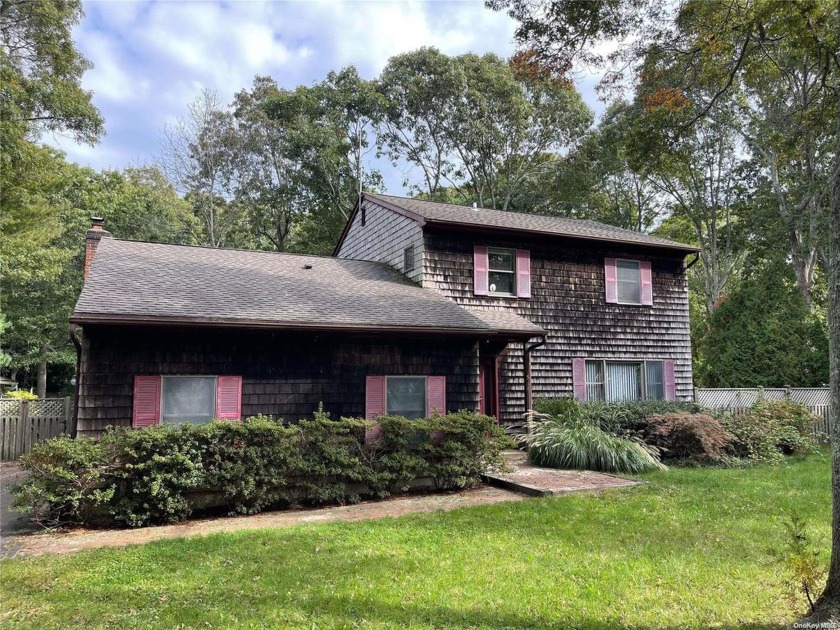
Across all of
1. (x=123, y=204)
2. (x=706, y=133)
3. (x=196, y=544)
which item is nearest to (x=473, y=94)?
(x=706, y=133)

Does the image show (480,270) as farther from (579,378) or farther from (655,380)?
(655,380)

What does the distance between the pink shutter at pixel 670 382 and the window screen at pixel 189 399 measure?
1173 cm

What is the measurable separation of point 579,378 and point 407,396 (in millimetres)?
5808

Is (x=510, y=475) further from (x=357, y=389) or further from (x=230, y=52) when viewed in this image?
(x=230, y=52)

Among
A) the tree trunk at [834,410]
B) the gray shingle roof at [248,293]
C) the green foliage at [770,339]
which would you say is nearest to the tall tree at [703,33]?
the tree trunk at [834,410]

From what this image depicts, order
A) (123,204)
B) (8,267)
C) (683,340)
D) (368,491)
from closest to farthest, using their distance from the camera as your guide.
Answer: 1. (368,491)
2. (683,340)
3. (8,267)
4. (123,204)

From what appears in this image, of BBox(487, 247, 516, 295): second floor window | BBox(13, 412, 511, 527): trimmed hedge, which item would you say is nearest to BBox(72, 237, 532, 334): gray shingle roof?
BBox(487, 247, 516, 295): second floor window

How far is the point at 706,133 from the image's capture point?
977 inches

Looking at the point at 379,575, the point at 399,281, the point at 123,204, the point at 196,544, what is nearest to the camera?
the point at 379,575

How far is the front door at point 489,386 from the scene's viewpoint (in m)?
13.2

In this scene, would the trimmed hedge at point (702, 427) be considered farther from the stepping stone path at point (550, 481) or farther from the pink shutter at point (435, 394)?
the pink shutter at point (435, 394)

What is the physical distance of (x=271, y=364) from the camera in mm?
9422

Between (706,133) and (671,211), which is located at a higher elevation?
(706,133)

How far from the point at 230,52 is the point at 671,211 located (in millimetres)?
27349
